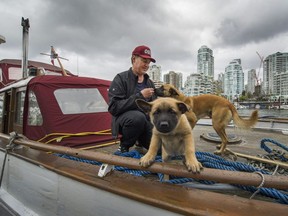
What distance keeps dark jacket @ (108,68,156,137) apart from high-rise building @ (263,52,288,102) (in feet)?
352

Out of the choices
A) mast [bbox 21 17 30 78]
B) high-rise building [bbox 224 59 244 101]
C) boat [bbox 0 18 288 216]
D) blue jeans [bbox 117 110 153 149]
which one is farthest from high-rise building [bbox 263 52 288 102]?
blue jeans [bbox 117 110 153 149]

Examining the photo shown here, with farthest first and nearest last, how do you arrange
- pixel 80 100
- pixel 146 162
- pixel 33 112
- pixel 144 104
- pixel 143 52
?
pixel 80 100, pixel 33 112, pixel 143 52, pixel 144 104, pixel 146 162

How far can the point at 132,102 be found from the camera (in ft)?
9.23

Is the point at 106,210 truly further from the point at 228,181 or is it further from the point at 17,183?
the point at 17,183

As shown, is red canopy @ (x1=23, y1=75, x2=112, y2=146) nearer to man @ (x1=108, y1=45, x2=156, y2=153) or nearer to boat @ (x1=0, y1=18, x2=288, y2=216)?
boat @ (x1=0, y1=18, x2=288, y2=216)

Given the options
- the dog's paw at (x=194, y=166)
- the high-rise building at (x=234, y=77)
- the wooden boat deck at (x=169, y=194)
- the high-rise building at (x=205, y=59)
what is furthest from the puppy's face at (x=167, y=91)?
the high-rise building at (x=234, y=77)

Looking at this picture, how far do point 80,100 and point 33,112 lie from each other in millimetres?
874

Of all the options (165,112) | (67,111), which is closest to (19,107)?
(67,111)

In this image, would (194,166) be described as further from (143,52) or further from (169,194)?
(143,52)

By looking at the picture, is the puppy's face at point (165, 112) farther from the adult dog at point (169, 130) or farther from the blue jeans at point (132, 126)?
the blue jeans at point (132, 126)

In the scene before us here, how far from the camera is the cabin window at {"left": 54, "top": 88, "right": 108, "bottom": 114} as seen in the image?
423 cm

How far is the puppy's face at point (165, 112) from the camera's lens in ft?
6.16

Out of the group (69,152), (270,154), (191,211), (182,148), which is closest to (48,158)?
(69,152)

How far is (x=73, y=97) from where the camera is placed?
14.4 feet
